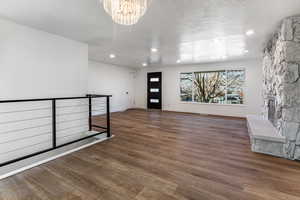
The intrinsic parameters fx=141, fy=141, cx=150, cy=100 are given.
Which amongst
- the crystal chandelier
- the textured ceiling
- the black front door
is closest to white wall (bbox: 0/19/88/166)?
the textured ceiling

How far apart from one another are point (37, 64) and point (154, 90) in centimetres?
571

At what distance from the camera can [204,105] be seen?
6.74 meters

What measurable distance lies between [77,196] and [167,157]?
1.45 metres

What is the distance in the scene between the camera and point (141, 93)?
8406 mm

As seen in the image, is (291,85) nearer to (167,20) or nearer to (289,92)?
(289,92)

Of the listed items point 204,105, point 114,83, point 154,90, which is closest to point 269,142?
point 204,105

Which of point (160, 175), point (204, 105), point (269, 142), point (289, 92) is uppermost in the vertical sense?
point (289, 92)

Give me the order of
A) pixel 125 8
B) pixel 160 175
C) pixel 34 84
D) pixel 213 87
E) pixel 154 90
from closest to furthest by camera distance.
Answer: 1. pixel 125 8
2. pixel 160 175
3. pixel 34 84
4. pixel 213 87
5. pixel 154 90

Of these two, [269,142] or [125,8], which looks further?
[269,142]

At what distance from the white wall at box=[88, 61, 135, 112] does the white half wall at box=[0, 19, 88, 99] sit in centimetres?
270

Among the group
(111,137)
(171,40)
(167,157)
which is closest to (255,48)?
(171,40)

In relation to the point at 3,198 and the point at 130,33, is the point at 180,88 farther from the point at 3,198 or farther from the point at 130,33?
the point at 3,198

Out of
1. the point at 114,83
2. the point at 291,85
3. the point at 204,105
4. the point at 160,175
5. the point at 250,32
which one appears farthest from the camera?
the point at 114,83

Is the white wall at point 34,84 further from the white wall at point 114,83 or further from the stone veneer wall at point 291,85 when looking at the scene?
the stone veneer wall at point 291,85
